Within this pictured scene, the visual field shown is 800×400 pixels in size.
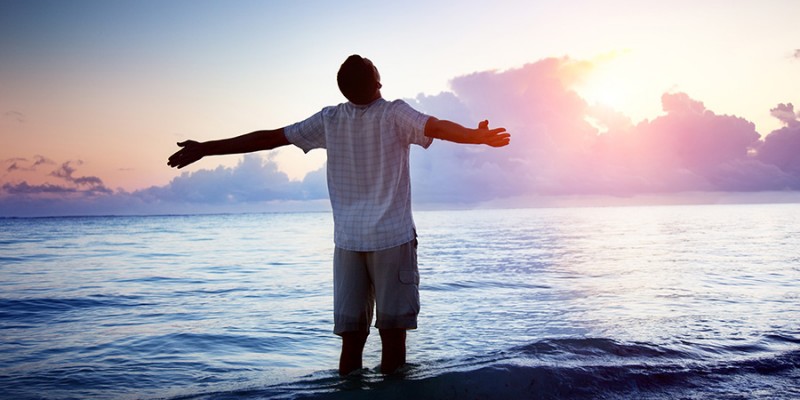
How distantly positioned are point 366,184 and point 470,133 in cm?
84

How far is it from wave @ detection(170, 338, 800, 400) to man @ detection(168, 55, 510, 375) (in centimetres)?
39

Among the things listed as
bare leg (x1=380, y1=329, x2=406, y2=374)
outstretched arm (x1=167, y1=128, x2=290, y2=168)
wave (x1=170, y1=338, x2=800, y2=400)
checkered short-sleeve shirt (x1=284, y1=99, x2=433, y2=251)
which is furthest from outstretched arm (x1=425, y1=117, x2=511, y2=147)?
wave (x1=170, y1=338, x2=800, y2=400)

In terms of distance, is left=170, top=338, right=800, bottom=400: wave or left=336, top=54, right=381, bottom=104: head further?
left=170, top=338, right=800, bottom=400: wave

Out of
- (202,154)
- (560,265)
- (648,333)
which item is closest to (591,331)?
(648,333)

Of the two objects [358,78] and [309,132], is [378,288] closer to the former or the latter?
[309,132]

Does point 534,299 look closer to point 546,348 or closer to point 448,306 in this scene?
point 448,306

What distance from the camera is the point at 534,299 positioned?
10.1 metres

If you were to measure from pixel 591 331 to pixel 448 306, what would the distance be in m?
3.06

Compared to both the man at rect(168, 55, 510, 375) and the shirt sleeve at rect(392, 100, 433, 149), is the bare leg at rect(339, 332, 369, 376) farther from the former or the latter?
the shirt sleeve at rect(392, 100, 433, 149)

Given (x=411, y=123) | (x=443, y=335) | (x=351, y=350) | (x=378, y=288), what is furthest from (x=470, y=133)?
(x=443, y=335)

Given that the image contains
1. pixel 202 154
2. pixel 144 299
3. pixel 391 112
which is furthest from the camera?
pixel 144 299

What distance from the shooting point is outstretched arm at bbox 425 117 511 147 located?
121 inches

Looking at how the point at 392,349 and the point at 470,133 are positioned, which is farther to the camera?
the point at 392,349

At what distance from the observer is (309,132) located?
12.2 feet
